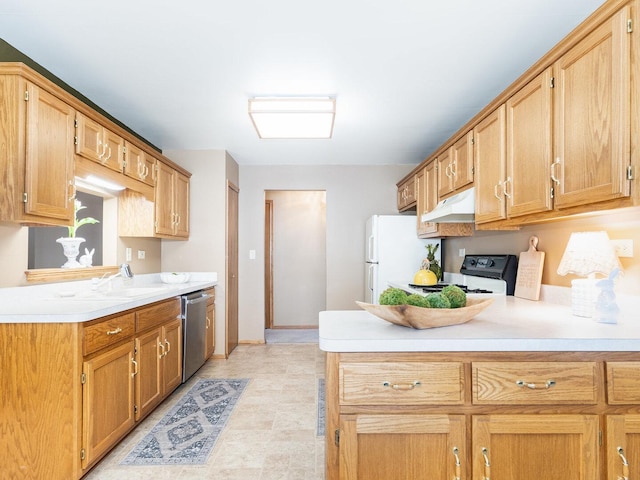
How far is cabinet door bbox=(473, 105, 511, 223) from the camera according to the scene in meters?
2.13

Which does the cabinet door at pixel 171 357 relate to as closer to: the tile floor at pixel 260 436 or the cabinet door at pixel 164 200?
the tile floor at pixel 260 436

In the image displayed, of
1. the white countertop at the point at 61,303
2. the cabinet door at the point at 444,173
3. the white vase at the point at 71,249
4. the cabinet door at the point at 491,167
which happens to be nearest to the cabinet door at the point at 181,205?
the white countertop at the point at 61,303

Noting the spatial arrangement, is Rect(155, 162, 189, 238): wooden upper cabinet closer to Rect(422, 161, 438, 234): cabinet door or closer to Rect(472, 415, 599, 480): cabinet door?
Rect(422, 161, 438, 234): cabinet door

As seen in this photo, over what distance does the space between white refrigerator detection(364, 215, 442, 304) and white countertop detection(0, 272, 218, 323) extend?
201 cm

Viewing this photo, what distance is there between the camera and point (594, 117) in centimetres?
142

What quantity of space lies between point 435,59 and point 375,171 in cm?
261

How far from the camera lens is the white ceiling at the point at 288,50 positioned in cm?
178

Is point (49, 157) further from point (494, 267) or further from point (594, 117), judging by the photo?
point (494, 267)

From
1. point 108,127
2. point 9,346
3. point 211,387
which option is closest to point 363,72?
point 108,127

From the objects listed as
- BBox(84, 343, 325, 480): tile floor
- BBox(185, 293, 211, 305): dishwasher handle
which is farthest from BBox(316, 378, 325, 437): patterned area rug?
BBox(185, 293, 211, 305): dishwasher handle

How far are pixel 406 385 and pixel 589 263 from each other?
118cm

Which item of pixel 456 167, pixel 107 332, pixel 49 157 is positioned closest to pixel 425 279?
pixel 456 167

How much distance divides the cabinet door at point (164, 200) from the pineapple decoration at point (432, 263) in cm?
265

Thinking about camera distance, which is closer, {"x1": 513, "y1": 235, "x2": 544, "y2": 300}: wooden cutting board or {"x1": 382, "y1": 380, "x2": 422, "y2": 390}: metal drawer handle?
{"x1": 382, "y1": 380, "x2": 422, "y2": 390}: metal drawer handle
